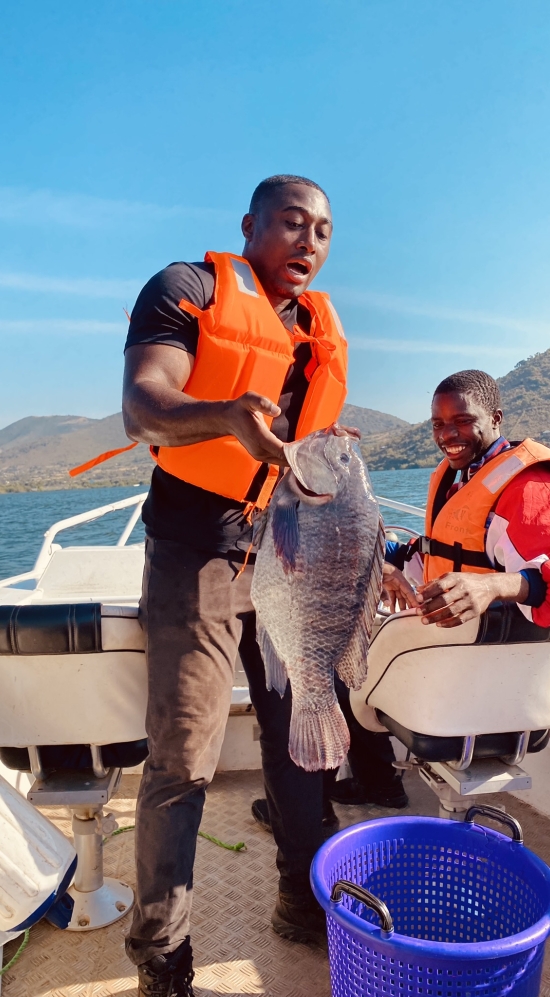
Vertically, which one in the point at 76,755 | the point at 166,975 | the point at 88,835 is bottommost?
the point at 166,975

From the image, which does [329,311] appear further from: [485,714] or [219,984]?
[219,984]

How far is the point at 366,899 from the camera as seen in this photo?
190cm

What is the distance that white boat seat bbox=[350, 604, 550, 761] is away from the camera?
2.48 metres

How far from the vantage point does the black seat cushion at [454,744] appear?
2604mm

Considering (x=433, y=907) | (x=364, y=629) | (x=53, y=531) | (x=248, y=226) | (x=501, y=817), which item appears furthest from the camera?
(x=53, y=531)

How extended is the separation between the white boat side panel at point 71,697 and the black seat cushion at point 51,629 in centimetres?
4

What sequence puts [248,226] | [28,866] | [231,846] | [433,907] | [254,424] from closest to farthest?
[254,424] → [28,866] → [433,907] → [248,226] → [231,846]

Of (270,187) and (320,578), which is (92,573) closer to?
(270,187)

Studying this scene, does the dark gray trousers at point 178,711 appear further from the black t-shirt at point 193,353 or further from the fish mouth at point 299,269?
the fish mouth at point 299,269

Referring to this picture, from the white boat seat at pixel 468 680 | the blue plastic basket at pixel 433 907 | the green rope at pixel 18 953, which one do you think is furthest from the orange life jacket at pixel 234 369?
the green rope at pixel 18 953

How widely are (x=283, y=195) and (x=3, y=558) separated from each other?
2688 cm

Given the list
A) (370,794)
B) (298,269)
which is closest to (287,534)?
(298,269)

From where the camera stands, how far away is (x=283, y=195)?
2.48 metres

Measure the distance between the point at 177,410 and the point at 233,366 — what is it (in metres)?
0.52
